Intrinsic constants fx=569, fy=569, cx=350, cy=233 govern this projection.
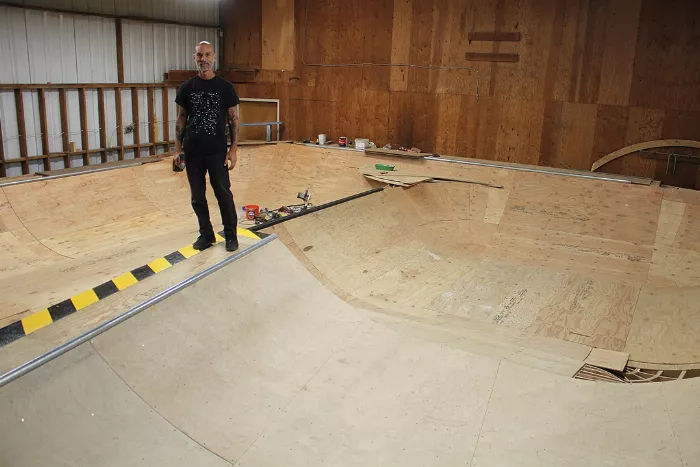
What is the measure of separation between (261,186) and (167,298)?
4696 mm

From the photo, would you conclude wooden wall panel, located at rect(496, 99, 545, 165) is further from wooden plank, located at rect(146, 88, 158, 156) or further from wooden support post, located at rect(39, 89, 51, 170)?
wooden support post, located at rect(39, 89, 51, 170)

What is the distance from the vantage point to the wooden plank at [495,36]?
296 inches

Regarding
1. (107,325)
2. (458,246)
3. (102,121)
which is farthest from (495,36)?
(107,325)

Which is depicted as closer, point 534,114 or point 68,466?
point 68,466

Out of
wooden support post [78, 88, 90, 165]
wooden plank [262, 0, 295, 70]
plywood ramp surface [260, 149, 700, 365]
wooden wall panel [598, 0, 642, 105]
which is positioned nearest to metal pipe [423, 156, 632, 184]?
plywood ramp surface [260, 149, 700, 365]

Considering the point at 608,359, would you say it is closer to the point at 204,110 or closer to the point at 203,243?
the point at 203,243

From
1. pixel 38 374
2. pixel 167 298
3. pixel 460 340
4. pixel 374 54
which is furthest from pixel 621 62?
pixel 38 374

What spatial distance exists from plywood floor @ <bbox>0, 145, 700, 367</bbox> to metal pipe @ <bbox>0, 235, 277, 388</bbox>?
98cm

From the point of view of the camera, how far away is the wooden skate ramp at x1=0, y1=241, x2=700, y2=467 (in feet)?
8.07

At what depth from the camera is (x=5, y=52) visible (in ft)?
21.8

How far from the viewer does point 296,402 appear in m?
3.04

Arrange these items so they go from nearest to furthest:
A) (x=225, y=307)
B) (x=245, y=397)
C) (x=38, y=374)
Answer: (x=38, y=374) → (x=245, y=397) → (x=225, y=307)

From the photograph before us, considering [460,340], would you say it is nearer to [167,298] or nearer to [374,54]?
[167,298]

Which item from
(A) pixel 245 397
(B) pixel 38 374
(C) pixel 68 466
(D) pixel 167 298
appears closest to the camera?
(C) pixel 68 466
